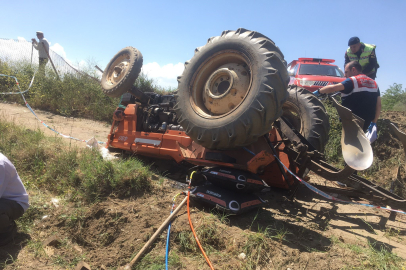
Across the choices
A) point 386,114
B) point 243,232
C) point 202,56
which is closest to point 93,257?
point 243,232

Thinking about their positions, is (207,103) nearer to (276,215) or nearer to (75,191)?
(276,215)

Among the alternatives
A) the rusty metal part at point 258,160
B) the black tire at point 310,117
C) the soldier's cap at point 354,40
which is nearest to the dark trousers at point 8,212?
the rusty metal part at point 258,160

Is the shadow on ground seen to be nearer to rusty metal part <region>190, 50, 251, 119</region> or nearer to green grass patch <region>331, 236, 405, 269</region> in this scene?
rusty metal part <region>190, 50, 251, 119</region>

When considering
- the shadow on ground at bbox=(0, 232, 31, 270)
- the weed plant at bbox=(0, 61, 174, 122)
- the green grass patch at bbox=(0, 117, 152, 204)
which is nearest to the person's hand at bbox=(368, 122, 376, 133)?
the green grass patch at bbox=(0, 117, 152, 204)

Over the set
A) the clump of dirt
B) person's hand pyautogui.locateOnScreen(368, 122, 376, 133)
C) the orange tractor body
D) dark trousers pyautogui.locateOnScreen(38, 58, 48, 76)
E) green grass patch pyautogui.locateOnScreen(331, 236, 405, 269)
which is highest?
dark trousers pyautogui.locateOnScreen(38, 58, 48, 76)

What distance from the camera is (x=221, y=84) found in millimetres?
3068

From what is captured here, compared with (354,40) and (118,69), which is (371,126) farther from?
(118,69)

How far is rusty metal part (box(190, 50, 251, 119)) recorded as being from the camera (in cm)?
286

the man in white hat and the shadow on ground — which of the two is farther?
the man in white hat

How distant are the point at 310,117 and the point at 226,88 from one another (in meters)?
1.46

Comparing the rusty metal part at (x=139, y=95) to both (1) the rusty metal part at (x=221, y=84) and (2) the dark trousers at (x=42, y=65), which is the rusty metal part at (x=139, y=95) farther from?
(2) the dark trousers at (x=42, y=65)

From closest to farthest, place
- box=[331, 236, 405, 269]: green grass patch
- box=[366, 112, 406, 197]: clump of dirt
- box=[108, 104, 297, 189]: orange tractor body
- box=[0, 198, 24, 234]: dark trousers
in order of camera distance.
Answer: box=[331, 236, 405, 269]: green grass patch < box=[0, 198, 24, 234]: dark trousers < box=[108, 104, 297, 189]: orange tractor body < box=[366, 112, 406, 197]: clump of dirt

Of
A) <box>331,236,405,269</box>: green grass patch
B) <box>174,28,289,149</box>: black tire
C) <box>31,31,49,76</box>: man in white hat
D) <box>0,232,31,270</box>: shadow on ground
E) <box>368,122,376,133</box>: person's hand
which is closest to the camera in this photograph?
<box>331,236,405,269</box>: green grass patch

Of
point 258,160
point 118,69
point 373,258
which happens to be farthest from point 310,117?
point 118,69
